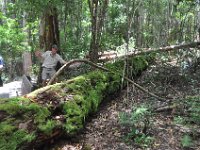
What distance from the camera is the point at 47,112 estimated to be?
5.80m

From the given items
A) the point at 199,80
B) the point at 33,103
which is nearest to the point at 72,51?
the point at 199,80

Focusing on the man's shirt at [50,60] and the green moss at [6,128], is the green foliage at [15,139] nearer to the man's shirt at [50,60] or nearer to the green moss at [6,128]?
the green moss at [6,128]

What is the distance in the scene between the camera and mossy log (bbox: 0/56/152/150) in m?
5.08

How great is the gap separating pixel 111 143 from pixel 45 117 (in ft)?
4.31

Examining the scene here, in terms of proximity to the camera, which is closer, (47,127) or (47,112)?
(47,127)

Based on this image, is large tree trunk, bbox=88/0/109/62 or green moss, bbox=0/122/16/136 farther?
large tree trunk, bbox=88/0/109/62

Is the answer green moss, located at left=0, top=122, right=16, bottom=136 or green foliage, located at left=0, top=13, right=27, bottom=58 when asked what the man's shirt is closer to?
green foliage, located at left=0, top=13, right=27, bottom=58

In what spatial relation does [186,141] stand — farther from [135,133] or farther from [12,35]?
[12,35]

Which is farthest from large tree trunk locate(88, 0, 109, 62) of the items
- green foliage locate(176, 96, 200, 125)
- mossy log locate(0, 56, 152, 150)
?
green foliage locate(176, 96, 200, 125)

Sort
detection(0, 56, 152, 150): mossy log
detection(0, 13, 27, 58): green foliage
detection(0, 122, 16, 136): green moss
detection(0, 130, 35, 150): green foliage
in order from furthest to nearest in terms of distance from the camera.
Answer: detection(0, 13, 27, 58): green foliage → detection(0, 56, 152, 150): mossy log → detection(0, 122, 16, 136): green moss → detection(0, 130, 35, 150): green foliage

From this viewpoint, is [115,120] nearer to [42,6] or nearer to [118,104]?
[118,104]

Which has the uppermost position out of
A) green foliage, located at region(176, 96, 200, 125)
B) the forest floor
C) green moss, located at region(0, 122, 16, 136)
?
green moss, located at region(0, 122, 16, 136)

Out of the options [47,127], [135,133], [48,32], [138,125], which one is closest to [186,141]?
[135,133]

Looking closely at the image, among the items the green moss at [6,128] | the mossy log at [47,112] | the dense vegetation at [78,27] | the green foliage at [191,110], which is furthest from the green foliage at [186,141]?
the dense vegetation at [78,27]
